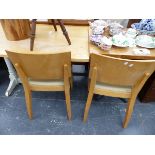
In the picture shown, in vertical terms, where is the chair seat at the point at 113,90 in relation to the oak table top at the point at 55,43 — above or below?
below

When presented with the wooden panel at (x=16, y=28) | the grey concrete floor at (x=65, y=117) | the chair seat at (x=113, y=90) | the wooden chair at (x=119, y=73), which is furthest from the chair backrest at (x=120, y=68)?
the wooden panel at (x=16, y=28)

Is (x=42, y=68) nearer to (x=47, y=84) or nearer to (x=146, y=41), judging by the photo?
(x=47, y=84)

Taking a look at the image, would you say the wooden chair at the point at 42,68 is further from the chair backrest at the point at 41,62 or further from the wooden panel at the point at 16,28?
the wooden panel at the point at 16,28

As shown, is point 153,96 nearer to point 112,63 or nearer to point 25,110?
point 112,63

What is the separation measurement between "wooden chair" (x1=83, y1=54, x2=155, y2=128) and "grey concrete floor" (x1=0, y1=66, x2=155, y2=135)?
32cm

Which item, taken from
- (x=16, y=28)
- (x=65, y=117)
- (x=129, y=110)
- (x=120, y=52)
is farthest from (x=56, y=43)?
(x=129, y=110)

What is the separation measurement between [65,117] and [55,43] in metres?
0.68

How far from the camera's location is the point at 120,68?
0.90 meters

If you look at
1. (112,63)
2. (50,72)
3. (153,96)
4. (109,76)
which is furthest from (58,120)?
(153,96)

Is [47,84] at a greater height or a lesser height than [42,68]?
lesser

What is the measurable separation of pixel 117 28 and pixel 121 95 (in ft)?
1.80

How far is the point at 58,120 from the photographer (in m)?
1.43

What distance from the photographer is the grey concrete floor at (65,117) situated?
136 centimetres

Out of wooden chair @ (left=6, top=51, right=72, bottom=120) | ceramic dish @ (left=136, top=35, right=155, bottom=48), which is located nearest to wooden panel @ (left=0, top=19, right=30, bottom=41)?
wooden chair @ (left=6, top=51, right=72, bottom=120)
